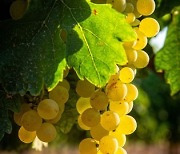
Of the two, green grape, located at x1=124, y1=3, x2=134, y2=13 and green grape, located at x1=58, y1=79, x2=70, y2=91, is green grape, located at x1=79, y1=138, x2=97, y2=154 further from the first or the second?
green grape, located at x1=124, y1=3, x2=134, y2=13

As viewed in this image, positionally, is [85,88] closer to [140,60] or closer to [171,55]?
[140,60]

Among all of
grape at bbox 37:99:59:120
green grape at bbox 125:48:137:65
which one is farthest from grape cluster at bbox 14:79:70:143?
green grape at bbox 125:48:137:65

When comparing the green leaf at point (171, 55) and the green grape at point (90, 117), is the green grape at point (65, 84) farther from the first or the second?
the green leaf at point (171, 55)

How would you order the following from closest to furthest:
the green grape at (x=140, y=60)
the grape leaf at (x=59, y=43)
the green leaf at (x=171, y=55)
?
the grape leaf at (x=59, y=43)
the green grape at (x=140, y=60)
the green leaf at (x=171, y=55)

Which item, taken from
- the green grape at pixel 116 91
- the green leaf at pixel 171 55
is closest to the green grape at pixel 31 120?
the green grape at pixel 116 91

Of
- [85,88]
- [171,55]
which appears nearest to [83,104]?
[85,88]
